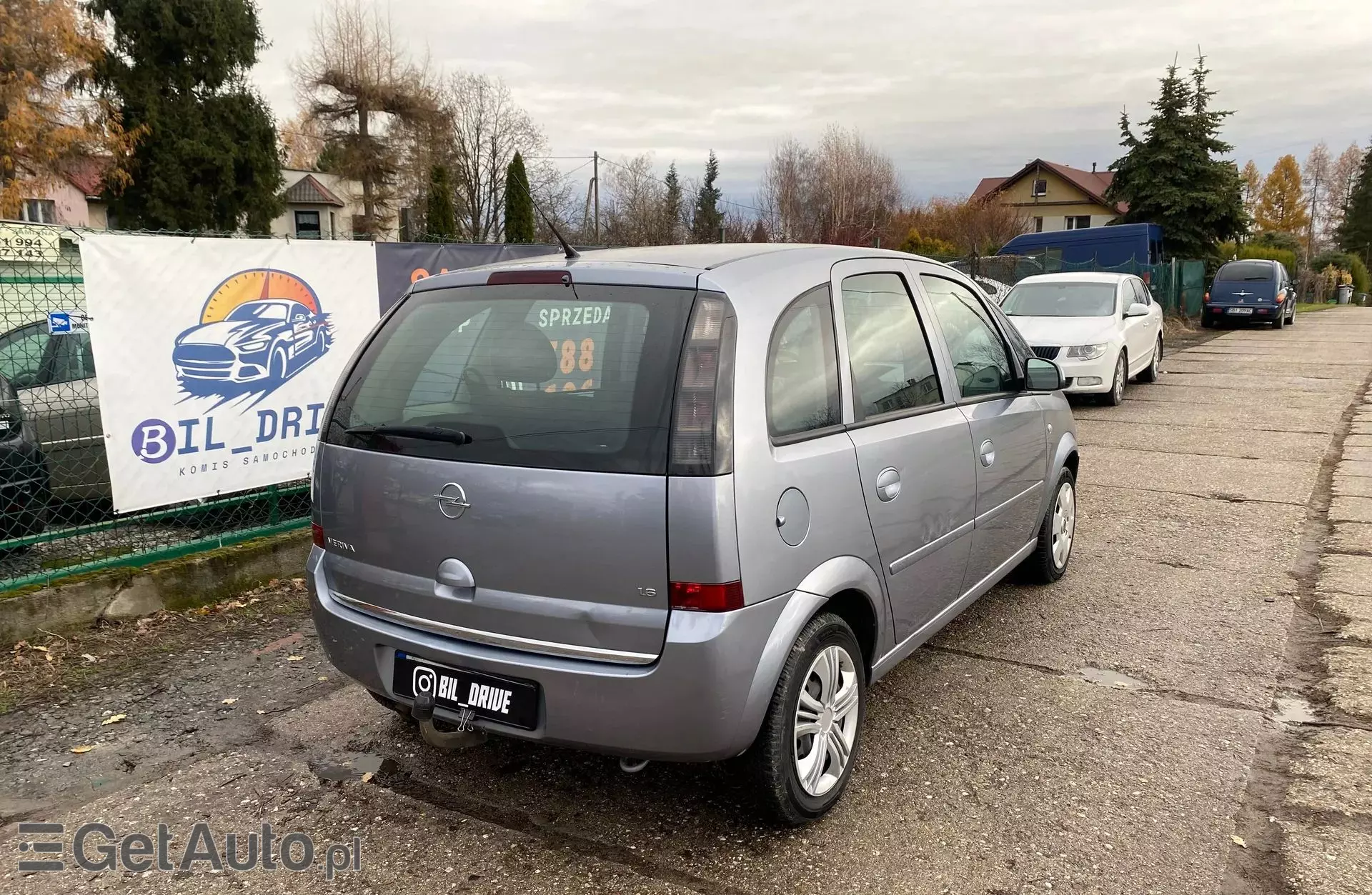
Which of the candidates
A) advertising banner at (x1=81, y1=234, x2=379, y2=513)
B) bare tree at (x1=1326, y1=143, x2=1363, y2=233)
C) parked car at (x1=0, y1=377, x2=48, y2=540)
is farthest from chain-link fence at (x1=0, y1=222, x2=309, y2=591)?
bare tree at (x1=1326, y1=143, x2=1363, y2=233)

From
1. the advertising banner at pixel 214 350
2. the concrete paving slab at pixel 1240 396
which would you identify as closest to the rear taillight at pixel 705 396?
the advertising banner at pixel 214 350

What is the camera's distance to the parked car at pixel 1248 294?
80.5 ft

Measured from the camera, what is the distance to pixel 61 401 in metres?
5.12

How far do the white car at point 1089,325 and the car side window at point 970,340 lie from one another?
24.6 ft

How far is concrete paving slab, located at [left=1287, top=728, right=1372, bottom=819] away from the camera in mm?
3037

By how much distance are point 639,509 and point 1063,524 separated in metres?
3.57

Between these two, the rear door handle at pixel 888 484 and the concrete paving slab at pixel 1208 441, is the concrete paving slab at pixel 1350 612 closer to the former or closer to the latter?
the rear door handle at pixel 888 484

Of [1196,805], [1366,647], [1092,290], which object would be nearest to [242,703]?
[1196,805]

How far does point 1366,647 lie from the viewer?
14.2 feet

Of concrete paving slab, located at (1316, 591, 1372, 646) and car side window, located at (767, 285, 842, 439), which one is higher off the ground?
car side window, located at (767, 285, 842, 439)

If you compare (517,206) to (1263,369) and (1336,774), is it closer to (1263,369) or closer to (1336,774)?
(1263,369)

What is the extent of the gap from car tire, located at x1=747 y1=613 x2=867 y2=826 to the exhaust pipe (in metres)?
0.86

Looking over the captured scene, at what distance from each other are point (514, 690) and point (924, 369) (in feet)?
6.61

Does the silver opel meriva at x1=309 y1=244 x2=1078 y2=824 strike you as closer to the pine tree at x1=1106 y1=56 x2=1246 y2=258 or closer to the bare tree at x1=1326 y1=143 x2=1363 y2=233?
the pine tree at x1=1106 y1=56 x2=1246 y2=258
